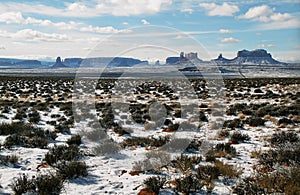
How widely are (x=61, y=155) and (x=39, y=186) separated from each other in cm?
237

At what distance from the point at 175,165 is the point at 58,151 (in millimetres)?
3584

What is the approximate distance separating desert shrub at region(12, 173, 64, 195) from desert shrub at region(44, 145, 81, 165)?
172 centimetres

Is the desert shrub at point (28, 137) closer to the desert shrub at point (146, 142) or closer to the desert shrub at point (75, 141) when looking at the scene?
the desert shrub at point (75, 141)

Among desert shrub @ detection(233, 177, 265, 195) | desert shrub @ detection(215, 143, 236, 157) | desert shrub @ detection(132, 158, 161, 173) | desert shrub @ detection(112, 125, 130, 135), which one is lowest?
desert shrub @ detection(112, 125, 130, 135)

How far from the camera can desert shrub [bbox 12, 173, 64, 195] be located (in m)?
6.04

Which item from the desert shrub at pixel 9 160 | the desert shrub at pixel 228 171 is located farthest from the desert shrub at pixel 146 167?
the desert shrub at pixel 9 160

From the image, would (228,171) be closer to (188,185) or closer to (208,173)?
(208,173)

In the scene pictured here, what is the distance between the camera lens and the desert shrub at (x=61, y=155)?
26.7 feet

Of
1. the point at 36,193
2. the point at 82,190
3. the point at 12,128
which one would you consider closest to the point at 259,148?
the point at 82,190

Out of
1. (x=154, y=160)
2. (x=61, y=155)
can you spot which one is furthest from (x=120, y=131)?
(x=154, y=160)

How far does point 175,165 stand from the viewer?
25.4 feet

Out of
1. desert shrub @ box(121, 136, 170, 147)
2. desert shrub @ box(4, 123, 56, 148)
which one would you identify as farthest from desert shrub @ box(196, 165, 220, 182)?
desert shrub @ box(4, 123, 56, 148)

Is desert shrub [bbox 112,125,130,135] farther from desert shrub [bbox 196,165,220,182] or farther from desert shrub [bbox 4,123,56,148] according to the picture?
desert shrub [bbox 196,165,220,182]

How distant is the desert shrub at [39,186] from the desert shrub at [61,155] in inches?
67.7
